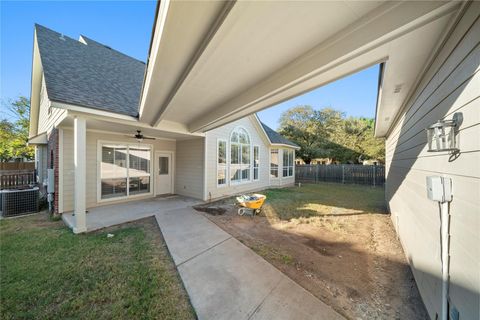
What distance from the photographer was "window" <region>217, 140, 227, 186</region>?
8.78 meters

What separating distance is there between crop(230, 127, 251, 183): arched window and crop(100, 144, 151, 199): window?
13.3ft

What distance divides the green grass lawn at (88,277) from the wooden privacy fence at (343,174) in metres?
15.3

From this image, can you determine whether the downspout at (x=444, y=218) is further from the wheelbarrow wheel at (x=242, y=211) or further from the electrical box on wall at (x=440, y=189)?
the wheelbarrow wheel at (x=242, y=211)

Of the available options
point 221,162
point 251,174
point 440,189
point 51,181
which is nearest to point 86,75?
point 51,181

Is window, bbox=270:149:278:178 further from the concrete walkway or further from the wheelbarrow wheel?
the concrete walkway

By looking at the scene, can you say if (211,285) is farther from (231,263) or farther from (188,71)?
(188,71)

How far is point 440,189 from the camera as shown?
1821 mm

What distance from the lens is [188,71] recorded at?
284cm

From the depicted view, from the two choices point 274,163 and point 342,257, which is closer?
point 342,257

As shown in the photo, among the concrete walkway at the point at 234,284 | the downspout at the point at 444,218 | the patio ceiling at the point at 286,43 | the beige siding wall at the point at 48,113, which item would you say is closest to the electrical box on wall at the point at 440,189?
the downspout at the point at 444,218

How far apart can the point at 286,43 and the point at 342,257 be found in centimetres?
399

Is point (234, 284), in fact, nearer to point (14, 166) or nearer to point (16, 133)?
point (14, 166)

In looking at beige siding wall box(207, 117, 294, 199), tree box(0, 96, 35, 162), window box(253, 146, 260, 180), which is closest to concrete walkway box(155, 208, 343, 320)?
beige siding wall box(207, 117, 294, 199)

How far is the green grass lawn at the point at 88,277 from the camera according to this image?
2252 mm
